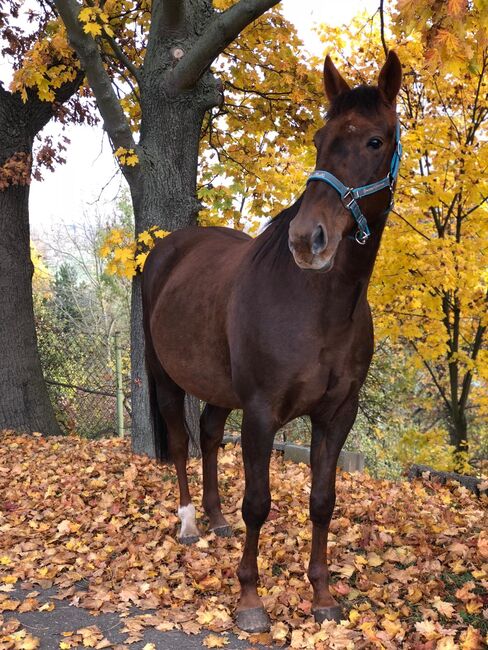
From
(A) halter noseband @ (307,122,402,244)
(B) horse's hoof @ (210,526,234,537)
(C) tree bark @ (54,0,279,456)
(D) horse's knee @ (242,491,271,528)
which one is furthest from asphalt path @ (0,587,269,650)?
(C) tree bark @ (54,0,279,456)

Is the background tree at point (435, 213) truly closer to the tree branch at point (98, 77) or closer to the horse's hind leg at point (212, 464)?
the tree branch at point (98, 77)

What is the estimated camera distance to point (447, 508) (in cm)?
496

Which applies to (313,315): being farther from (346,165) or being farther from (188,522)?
(188,522)

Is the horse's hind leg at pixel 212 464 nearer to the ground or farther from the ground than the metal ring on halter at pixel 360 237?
nearer to the ground

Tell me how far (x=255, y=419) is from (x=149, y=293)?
2.26 meters

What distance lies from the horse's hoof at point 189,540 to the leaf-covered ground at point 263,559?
6 cm

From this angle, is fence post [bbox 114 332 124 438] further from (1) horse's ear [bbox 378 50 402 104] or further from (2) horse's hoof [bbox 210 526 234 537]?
(1) horse's ear [bbox 378 50 402 104]

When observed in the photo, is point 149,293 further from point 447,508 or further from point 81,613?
point 447,508

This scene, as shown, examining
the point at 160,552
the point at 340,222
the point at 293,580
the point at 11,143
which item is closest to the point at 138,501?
the point at 160,552

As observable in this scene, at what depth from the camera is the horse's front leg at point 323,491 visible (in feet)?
10.6

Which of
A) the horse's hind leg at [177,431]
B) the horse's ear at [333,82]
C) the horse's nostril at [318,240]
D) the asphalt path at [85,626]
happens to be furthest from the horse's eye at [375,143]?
the horse's hind leg at [177,431]

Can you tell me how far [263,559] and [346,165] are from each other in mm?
2518

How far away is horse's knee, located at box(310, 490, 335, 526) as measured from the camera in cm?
326

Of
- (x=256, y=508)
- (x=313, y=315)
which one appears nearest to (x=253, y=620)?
(x=256, y=508)
